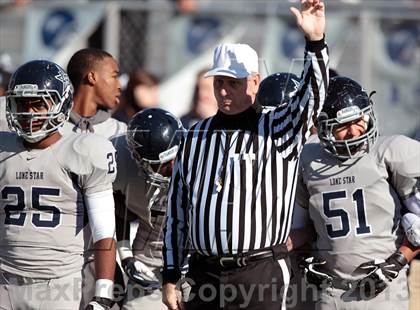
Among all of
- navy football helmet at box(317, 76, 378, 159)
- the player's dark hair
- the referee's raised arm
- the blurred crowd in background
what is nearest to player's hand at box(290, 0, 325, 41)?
the referee's raised arm

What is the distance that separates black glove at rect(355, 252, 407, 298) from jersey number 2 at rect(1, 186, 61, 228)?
1405 mm

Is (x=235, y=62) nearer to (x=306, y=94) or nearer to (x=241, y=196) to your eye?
(x=306, y=94)

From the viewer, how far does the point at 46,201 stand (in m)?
4.73

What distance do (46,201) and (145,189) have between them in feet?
2.94

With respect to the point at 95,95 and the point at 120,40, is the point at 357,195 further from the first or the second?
the point at 120,40

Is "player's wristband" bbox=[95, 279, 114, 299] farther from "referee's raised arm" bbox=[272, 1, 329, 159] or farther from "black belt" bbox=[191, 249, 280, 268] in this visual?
"referee's raised arm" bbox=[272, 1, 329, 159]

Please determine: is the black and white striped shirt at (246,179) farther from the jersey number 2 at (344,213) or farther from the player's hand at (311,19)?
the jersey number 2 at (344,213)

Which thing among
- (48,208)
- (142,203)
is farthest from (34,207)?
(142,203)

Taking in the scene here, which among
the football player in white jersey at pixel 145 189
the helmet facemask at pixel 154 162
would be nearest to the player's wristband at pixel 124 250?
the football player in white jersey at pixel 145 189

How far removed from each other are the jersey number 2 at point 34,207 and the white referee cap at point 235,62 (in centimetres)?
85

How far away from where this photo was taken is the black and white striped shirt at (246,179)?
4.62m

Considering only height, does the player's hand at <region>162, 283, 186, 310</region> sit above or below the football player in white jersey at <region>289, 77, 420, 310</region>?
below

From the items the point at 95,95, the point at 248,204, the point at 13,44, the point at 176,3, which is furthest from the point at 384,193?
the point at 13,44

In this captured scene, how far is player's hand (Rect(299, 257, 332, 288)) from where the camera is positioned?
520cm
